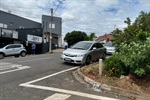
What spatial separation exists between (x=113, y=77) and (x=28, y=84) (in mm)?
3392

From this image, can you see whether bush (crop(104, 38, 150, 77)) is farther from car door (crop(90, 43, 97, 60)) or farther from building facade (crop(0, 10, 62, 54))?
building facade (crop(0, 10, 62, 54))

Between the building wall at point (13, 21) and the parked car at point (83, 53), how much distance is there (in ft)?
85.7

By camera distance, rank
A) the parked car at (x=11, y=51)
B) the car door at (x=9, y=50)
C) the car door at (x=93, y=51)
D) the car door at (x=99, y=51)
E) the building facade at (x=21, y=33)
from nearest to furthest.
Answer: the car door at (x=93, y=51) < the car door at (x=99, y=51) < the parked car at (x=11, y=51) < the car door at (x=9, y=50) < the building facade at (x=21, y=33)

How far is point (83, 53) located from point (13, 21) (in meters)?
30.0

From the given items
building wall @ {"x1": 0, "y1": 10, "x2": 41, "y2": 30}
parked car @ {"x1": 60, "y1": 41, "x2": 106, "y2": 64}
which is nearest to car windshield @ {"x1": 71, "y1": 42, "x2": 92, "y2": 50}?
parked car @ {"x1": 60, "y1": 41, "x2": 106, "y2": 64}

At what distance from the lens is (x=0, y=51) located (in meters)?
20.2

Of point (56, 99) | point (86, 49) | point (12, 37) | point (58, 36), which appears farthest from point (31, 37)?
point (56, 99)

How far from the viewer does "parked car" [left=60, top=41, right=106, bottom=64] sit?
36.4 ft

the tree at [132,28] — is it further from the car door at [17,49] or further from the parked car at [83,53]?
the car door at [17,49]

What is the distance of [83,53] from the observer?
36.8 ft

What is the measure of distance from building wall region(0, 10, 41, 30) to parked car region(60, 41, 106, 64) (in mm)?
26130

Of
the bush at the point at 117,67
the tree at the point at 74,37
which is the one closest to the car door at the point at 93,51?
the bush at the point at 117,67

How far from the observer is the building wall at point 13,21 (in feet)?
114

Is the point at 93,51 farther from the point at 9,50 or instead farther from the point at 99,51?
the point at 9,50
